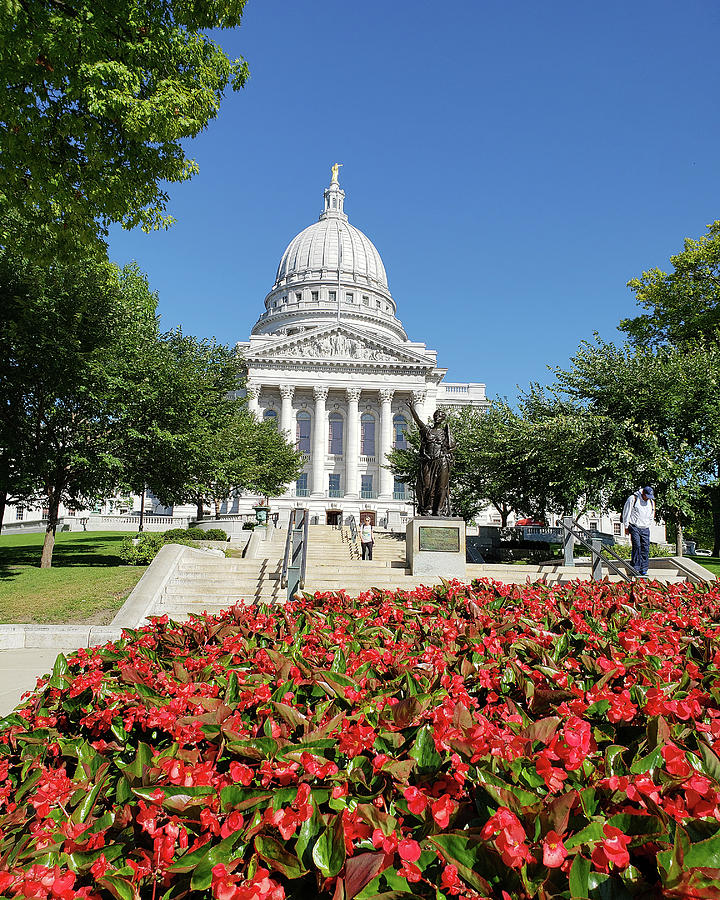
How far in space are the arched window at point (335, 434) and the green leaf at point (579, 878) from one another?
66.1 m

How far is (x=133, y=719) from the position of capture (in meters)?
2.93

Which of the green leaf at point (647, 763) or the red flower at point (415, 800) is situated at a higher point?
the green leaf at point (647, 763)

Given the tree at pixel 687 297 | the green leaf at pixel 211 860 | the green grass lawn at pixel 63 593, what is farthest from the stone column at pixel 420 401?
the green leaf at pixel 211 860

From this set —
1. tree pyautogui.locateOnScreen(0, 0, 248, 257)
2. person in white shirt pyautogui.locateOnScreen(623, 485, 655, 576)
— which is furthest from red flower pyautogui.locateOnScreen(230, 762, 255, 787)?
person in white shirt pyautogui.locateOnScreen(623, 485, 655, 576)

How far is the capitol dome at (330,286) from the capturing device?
8531 centimetres

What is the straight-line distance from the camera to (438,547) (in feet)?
44.3

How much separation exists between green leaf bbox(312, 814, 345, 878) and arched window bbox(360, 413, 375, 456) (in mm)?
66389

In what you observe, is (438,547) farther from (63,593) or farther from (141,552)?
(141,552)

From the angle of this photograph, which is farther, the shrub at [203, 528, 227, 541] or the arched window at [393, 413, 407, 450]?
the arched window at [393, 413, 407, 450]

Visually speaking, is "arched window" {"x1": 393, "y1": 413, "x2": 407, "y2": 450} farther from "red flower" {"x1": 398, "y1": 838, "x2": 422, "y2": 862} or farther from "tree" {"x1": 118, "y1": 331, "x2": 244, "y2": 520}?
"red flower" {"x1": 398, "y1": 838, "x2": 422, "y2": 862}

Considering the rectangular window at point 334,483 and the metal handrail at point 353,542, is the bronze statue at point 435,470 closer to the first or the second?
the metal handrail at point 353,542

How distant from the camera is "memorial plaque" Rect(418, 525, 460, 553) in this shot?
1349 centimetres

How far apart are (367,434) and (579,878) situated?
67.4 metres

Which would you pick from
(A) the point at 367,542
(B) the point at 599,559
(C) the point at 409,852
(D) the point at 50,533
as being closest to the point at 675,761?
(C) the point at 409,852
